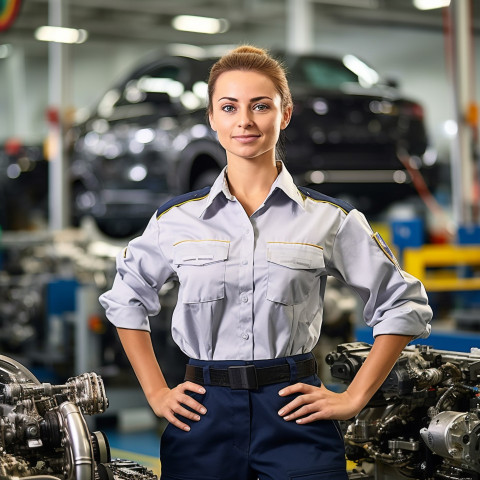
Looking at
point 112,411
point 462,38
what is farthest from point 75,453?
point 462,38

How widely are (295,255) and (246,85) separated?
0.42 metres

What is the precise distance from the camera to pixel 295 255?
2219 mm

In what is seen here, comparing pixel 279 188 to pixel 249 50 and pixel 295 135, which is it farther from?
pixel 295 135

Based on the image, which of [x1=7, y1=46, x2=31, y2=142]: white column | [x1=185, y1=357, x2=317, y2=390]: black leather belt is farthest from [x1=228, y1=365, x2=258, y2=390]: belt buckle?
[x1=7, y1=46, x2=31, y2=142]: white column

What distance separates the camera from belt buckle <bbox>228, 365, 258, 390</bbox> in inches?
85.8

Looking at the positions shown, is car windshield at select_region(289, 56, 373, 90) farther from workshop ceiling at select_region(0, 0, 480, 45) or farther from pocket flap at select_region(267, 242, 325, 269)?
workshop ceiling at select_region(0, 0, 480, 45)

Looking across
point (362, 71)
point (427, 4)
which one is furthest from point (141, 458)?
point (427, 4)

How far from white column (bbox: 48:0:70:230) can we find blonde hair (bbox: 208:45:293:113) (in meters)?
8.35

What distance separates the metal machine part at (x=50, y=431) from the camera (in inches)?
87.6

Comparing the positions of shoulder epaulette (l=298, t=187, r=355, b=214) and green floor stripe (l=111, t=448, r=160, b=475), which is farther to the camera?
green floor stripe (l=111, t=448, r=160, b=475)

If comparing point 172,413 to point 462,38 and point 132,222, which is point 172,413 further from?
point 462,38

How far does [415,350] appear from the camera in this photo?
293cm

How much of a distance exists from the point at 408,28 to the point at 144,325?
1501cm

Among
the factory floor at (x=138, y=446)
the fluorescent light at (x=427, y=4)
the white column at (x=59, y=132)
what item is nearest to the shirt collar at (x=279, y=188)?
the factory floor at (x=138, y=446)
